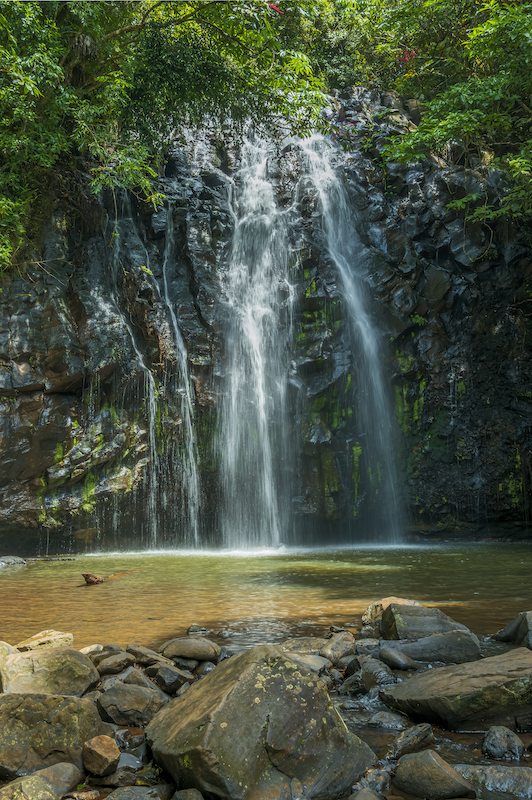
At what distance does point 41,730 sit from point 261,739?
1.11m

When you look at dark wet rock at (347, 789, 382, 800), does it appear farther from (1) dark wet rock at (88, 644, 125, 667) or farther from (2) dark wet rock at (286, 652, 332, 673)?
(1) dark wet rock at (88, 644, 125, 667)

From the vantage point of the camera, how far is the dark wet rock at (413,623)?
4.45 metres

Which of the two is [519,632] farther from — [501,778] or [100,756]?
[100,756]

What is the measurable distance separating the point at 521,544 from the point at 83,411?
1061 cm

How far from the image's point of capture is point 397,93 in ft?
60.5

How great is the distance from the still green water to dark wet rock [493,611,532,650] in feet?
1.22

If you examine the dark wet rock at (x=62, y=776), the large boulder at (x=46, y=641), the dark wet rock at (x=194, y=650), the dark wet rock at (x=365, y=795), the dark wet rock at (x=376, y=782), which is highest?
the large boulder at (x=46, y=641)

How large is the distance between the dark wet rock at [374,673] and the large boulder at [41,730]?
1.69 metres

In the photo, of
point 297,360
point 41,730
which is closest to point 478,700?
point 41,730

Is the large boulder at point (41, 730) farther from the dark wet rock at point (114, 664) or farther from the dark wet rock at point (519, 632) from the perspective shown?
the dark wet rock at point (519, 632)

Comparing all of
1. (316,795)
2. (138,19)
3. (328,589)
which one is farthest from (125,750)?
(138,19)

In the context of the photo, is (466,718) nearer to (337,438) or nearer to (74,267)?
(337,438)

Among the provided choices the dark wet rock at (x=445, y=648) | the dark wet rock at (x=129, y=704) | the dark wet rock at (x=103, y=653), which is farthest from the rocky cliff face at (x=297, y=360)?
the dark wet rock at (x=445, y=648)

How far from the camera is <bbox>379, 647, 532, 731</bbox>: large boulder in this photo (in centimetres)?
288
